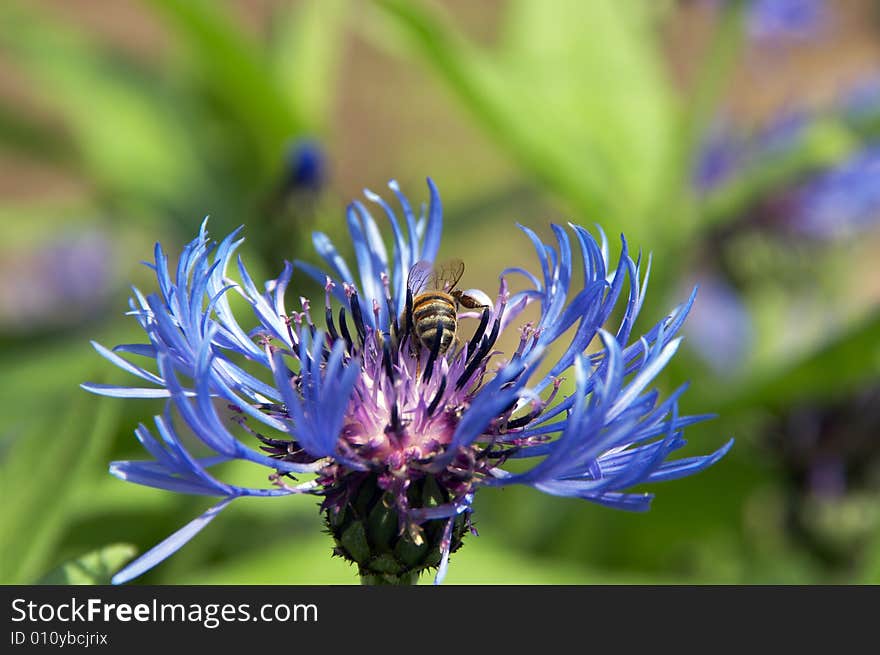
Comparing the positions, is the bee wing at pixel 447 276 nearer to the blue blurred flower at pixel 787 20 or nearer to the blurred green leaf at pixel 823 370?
the blurred green leaf at pixel 823 370

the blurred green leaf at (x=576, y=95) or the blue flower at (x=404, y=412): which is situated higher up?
the blurred green leaf at (x=576, y=95)

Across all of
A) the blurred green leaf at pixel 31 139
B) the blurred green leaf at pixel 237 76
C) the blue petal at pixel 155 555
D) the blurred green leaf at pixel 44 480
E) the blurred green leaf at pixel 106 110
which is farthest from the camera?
the blurred green leaf at pixel 31 139

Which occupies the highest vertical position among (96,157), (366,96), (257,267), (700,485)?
(366,96)

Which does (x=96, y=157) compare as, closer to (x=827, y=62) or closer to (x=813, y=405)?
(x=813, y=405)

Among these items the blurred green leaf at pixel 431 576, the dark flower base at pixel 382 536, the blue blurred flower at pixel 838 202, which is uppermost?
the blue blurred flower at pixel 838 202

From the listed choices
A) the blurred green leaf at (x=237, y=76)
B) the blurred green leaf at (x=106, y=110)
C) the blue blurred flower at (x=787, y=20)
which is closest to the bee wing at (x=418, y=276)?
the blurred green leaf at (x=237, y=76)

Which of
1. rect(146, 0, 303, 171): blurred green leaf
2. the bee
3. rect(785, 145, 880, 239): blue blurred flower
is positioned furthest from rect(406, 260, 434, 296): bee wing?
rect(785, 145, 880, 239): blue blurred flower

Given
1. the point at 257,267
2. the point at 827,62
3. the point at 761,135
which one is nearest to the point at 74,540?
the point at 257,267
